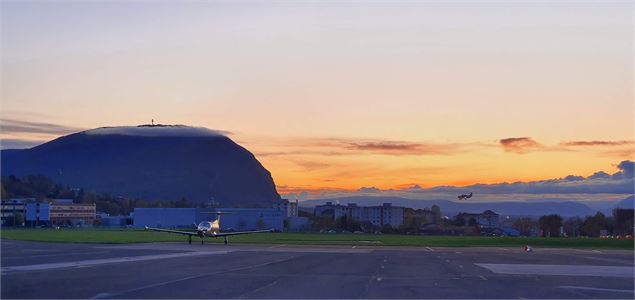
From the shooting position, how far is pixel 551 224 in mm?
181875

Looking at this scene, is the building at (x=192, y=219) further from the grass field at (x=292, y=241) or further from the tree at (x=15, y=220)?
the grass field at (x=292, y=241)

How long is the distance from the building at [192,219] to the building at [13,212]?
73.7 feet

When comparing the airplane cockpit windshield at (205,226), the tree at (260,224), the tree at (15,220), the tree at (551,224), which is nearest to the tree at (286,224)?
the tree at (260,224)

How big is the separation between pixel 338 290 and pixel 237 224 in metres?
152

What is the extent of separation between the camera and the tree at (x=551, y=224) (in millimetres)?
177000

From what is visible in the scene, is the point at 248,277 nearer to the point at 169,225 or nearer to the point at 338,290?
the point at 338,290

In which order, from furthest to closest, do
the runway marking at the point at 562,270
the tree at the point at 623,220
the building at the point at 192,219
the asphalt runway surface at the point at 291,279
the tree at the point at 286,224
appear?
the tree at the point at 286,224 < the building at the point at 192,219 < the tree at the point at 623,220 < the runway marking at the point at 562,270 < the asphalt runway surface at the point at 291,279

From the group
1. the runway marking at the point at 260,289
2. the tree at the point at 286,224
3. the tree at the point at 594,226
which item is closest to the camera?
the runway marking at the point at 260,289

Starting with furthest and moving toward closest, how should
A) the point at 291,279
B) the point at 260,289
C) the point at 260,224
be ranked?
the point at 260,224
the point at 291,279
the point at 260,289

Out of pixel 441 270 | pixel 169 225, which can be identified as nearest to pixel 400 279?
pixel 441 270

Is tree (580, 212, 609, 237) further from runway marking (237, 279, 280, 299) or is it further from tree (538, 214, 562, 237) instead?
runway marking (237, 279, 280, 299)

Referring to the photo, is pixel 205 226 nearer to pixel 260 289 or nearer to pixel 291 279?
pixel 291 279

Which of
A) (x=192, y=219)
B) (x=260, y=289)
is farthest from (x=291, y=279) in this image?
(x=192, y=219)

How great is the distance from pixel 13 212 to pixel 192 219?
42.1 metres
